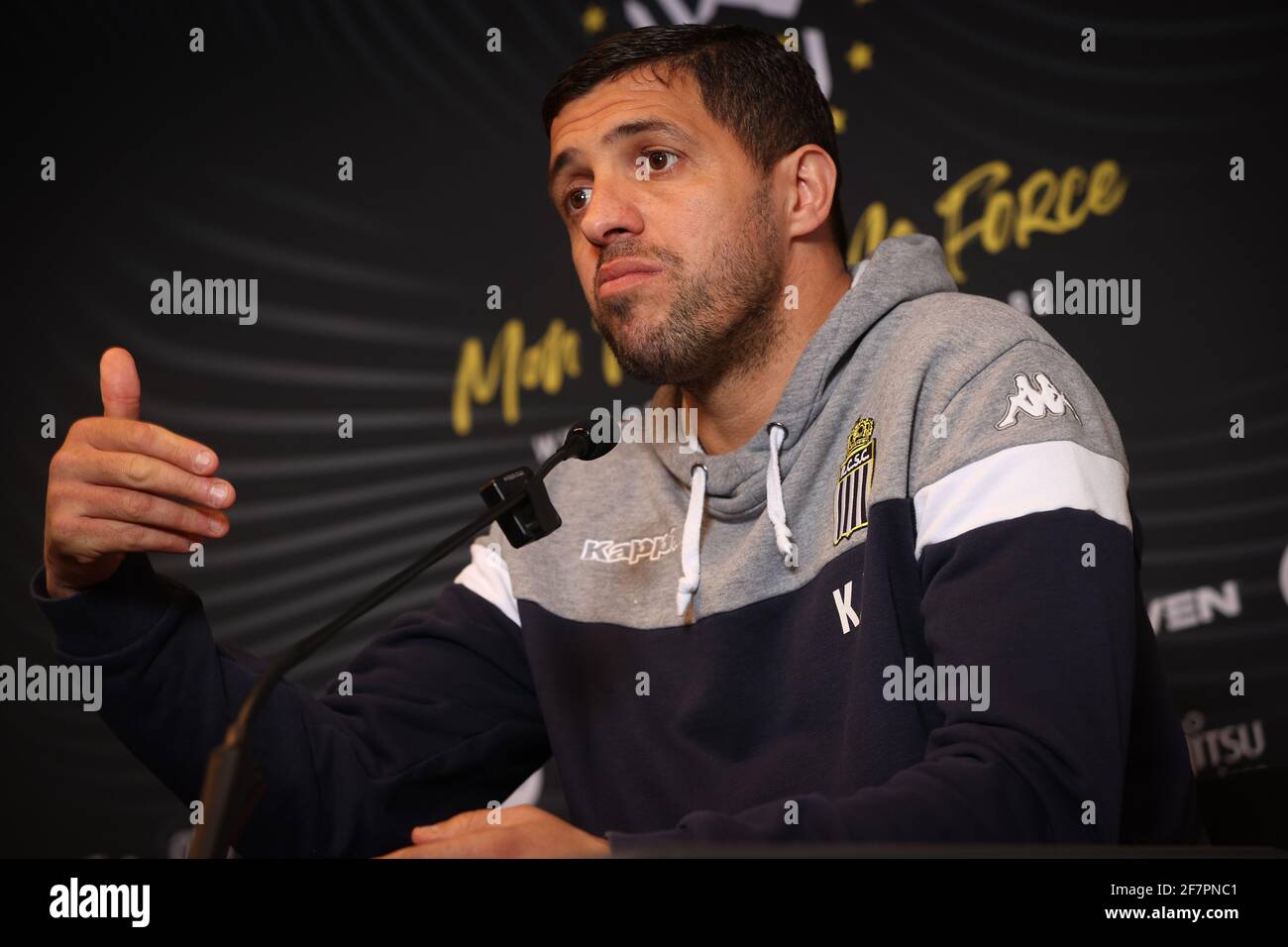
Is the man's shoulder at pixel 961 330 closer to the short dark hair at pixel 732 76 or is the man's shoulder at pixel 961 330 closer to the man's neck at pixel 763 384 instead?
the man's neck at pixel 763 384

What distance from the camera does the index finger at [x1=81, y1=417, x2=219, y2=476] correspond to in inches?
41.5

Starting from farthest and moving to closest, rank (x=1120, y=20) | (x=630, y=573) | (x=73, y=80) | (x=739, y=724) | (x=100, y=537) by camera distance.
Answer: (x=73, y=80), (x=1120, y=20), (x=630, y=573), (x=739, y=724), (x=100, y=537)

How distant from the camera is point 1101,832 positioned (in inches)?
36.5

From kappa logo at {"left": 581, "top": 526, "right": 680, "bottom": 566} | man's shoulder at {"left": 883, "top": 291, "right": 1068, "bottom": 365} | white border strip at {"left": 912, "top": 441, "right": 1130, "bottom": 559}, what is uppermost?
man's shoulder at {"left": 883, "top": 291, "right": 1068, "bottom": 365}

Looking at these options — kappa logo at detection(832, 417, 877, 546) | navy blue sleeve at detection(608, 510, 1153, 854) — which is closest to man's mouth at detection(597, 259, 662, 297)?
kappa logo at detection(832, 417, 877, 546)

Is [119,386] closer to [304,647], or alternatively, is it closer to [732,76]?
[304,647]

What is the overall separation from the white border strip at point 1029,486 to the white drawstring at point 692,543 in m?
0.36

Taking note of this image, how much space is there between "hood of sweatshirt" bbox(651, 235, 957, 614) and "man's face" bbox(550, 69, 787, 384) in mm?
134

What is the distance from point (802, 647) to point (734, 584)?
5.0 inches

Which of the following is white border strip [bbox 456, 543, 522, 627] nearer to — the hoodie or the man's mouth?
the hoodie

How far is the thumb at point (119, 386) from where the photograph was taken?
1.12m
